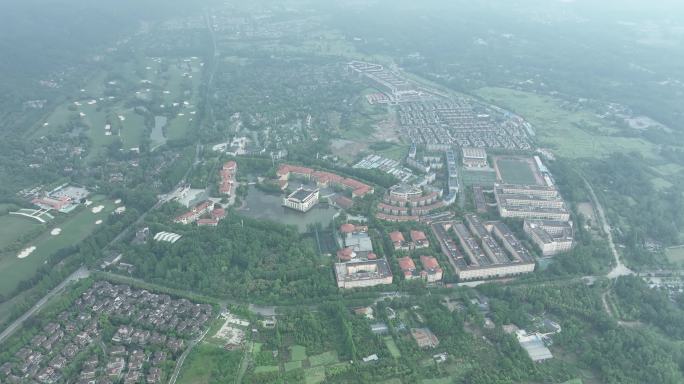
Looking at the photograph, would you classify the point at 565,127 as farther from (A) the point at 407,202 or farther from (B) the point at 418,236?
(B) the point at 418,236

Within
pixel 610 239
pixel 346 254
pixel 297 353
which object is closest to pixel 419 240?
pixel 346 254

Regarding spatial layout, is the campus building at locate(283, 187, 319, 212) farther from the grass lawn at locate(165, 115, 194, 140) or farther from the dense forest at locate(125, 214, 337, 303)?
the grass lawn at locate(165, 115, 194, 140)

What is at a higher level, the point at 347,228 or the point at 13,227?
the point at 347,228

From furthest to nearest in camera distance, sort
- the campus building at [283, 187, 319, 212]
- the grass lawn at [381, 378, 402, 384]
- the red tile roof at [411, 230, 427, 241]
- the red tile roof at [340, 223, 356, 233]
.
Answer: the campus building at [283, 187, 319, 212] < the red tile roof at [340, 223, 356, 233] < the red tile roof at [411, 230, 427, 241] < the grass lawn at [381, 378, 402, 384]

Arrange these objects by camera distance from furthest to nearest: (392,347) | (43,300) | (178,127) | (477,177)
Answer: (178,127) < (477,177) < (43,300) < (392,347)

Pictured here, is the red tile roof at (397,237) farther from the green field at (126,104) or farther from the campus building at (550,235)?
the green field at (126,104)

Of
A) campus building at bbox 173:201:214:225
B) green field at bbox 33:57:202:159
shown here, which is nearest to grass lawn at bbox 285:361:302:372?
campus building at bbox 173:201:214:225

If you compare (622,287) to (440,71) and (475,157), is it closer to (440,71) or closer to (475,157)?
(475,157)
